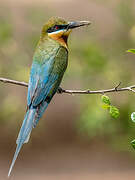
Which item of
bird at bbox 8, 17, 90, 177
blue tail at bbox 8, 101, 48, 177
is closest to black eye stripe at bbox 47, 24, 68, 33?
bird at bbox 8, 17, 90, 177

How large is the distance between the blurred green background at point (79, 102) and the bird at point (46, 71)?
1.77 ft

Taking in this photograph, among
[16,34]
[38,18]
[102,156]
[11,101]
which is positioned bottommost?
[102,156]

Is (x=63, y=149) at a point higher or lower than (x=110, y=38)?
lower

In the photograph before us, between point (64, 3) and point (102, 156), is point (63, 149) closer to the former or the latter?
point (102, 156)

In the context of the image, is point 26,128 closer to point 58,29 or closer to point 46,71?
point 46,71

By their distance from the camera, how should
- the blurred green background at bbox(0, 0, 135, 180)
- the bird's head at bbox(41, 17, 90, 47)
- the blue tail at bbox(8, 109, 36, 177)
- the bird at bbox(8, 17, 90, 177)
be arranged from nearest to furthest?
the blue tail at bbox(8, 109, 36, 177) → the bird at bbox(8, 17, 90, 177) → the bird's head at bbox(41, 17, 90, 47) → the blurred green background at bbox(0, 0, 135, 180)

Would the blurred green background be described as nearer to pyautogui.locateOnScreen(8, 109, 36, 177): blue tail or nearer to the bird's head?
the bird's head

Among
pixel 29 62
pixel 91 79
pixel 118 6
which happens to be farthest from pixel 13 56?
pixel 118 6

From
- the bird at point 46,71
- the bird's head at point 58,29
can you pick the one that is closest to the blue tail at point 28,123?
the bird at point 46,71

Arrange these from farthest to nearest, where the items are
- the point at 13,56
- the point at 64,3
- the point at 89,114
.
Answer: the point at 64,3, the point at 13,56, the point at 89,114

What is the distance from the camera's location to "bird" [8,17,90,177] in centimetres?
286

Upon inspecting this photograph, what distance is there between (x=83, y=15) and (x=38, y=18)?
64.8 inches

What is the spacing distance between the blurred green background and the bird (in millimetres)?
538

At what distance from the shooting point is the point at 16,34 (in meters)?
4.64
